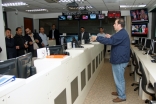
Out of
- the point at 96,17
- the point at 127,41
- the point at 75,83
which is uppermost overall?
the point at 96,17

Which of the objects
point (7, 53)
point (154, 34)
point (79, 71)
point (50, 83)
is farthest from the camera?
point (154, 34)

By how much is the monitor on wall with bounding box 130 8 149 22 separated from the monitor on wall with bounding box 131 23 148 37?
0.30m

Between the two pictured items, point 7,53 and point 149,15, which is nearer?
point 7,53

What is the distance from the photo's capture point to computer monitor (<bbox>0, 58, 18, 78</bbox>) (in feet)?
4.65

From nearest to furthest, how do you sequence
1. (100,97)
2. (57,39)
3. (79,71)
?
(79,71), (100,97), (57,39)

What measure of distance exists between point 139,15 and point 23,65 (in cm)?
841

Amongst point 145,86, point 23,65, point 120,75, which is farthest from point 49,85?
point 120,75

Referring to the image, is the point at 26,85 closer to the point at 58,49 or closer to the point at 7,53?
the point at 58,49

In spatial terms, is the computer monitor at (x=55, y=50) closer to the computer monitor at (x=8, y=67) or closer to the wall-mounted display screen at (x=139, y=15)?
the computer monitor at (x=8, y=67)

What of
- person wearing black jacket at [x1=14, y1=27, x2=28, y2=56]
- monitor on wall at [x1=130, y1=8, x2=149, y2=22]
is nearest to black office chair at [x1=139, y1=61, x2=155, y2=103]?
person wearing black jacket at [x1=14, y1=27, x2=28, y2=56]

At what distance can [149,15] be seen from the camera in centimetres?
909

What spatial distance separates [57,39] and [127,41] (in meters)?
5.62

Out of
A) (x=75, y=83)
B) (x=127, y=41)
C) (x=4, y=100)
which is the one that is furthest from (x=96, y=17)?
(x=4, y=100)

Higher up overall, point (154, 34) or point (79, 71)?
point (154, 34)
